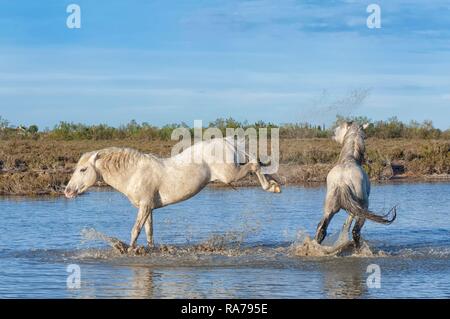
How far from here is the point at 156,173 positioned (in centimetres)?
1198

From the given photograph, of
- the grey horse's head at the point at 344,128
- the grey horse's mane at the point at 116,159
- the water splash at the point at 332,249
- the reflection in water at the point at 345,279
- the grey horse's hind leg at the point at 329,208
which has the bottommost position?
the reflection in water at the point at 345,279

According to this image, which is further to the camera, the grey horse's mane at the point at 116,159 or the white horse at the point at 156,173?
the grey horse's mane at the point at 116,159

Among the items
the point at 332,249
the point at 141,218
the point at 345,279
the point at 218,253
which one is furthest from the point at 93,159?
the point at 345,279

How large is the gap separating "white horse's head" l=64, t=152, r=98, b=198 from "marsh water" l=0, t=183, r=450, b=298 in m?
0.83

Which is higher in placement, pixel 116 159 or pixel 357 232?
pixel 116 159

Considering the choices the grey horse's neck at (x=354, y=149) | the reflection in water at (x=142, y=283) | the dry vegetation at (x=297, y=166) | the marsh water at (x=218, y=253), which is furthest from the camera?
the dry vegetation at (x=297, y=166)

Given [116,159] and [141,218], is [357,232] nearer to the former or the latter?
[141,218]

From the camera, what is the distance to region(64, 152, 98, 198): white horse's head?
1200 centimetres

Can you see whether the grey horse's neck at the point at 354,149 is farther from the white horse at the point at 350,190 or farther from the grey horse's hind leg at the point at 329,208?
the grey horse's hind leg at the point at 329,208

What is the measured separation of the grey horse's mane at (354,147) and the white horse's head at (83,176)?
11.5 ft

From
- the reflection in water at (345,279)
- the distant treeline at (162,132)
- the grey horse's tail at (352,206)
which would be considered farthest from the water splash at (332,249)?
the distant treeline at (162,132)

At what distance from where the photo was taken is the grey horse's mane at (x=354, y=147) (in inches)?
479

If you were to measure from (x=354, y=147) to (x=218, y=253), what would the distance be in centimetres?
249
